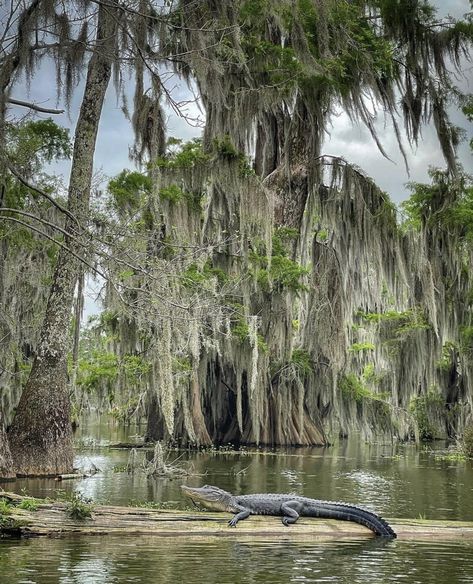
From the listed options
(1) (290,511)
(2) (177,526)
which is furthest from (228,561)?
(1) (290,511)

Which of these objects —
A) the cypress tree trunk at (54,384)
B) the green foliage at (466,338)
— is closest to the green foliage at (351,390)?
the green foliage at (466,338)

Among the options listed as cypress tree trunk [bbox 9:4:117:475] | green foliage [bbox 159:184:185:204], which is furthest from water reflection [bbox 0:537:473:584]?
green foliage [bbox 159:184:185:204]

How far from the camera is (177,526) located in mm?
8195

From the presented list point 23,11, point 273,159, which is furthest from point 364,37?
point 23,11

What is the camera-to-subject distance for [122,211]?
16.6 metres

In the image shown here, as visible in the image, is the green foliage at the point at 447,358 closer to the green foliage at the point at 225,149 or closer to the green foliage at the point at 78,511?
the green foliage at the point at 225,149

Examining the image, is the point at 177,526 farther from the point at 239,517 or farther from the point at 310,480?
the point at 310,480

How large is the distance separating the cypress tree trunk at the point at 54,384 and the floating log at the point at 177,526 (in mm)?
5532

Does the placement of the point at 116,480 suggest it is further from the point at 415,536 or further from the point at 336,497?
the point at 415,536

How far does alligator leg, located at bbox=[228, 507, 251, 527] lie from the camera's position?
8.32 metres

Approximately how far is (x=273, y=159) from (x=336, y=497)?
14.5 metres

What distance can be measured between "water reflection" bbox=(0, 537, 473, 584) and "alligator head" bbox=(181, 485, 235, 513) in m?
0.99

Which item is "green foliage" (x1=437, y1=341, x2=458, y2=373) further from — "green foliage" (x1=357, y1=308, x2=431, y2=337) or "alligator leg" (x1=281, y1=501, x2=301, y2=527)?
"alligator leg" (x1=281, y1=501, x2=301, y2=527)

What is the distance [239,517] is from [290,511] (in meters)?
0.51
